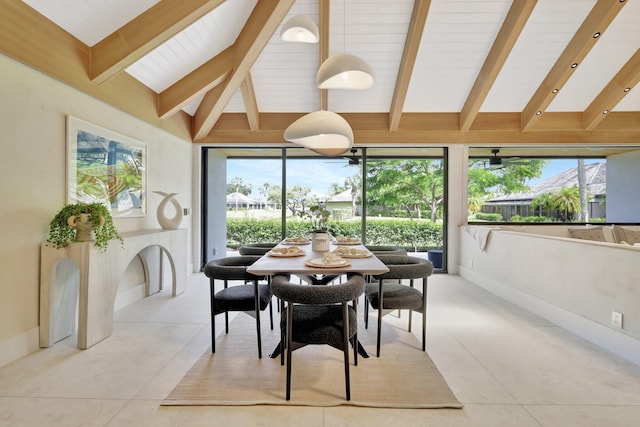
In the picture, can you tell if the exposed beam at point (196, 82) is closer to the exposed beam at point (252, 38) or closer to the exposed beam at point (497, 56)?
the exposed beam at point (252, 38)

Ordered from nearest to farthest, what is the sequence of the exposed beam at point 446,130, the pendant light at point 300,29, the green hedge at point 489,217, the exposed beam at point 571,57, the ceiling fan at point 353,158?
the pendant light at point 300,29
the exposed beam at point 571,57
the exposed beam at point 446,130
the ceiling fan at point 353,158
the green hedge at point 489,217

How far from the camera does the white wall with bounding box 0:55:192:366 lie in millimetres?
2318

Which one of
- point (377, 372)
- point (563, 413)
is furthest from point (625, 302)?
point (377, 372)

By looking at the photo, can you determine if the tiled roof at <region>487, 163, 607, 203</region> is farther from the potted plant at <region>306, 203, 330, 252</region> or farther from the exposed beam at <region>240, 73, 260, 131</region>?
the exposed beam at <region>240, 73, 260, 131</region>

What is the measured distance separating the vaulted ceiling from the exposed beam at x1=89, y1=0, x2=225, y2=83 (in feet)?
0.03

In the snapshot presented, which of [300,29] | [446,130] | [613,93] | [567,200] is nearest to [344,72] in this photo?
[300,29]

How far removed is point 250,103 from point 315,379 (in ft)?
13.6

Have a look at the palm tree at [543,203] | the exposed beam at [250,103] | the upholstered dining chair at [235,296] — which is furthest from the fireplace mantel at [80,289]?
the palm tree at [543,203]

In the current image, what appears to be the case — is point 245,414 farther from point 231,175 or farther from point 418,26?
point 231,175

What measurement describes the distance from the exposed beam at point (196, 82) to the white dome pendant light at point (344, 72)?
81.0 inches

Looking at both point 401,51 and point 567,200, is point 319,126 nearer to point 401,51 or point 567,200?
point 401,51

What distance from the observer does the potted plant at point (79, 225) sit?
2.57 meters

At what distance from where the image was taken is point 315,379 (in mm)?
2164

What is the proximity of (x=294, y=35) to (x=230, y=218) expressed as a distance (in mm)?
4162
